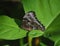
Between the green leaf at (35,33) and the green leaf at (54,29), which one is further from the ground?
the green leaf at (54,29)

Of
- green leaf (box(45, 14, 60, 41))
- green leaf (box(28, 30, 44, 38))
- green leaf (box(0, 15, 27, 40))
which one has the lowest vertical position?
green leaf (box(0, 15, 27, 40))

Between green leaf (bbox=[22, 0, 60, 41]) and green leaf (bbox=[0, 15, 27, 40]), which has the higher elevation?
green leaf (bbox=[22, 0, 60, 41])

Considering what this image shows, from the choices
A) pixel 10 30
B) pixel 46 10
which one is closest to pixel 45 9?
pixel 46 10

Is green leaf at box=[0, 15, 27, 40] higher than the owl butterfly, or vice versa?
the owl butterfly

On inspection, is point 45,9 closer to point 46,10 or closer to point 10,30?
point 46,10

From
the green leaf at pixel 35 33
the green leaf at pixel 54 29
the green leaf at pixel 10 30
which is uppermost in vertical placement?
the green leaf at pixel 54 29
